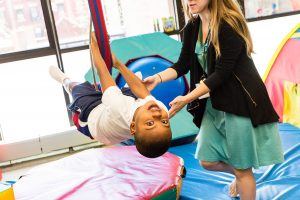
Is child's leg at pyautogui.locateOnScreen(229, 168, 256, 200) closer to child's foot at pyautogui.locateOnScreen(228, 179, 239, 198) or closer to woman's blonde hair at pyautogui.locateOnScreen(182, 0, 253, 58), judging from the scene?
child's foot at pyautogui.locateOnScreen(228, 179, 239, 198)

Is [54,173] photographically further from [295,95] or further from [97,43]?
[295,95]

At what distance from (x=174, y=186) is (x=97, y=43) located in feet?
3.54

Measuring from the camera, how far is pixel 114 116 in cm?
171

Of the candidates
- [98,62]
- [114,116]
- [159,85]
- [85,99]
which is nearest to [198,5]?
[98,62]

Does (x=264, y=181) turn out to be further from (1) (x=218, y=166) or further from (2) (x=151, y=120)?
(2) (x=151, y=120)

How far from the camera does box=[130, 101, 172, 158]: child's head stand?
5.25 feet

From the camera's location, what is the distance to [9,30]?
12.6ft

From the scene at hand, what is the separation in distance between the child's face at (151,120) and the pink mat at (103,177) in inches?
26.1

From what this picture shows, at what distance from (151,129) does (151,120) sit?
0.14 feet

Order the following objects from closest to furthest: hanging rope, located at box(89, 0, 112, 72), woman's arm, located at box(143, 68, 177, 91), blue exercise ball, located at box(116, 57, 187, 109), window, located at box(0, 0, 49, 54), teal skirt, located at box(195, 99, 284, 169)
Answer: hanging rope, located at box(89, 0, 112, 72) → teal skirt, located at box(195, 99, 284, 169) → woman's arm, located at box(143, 68, 177, 91) → blue exercise ball, located at box(116, 57, 187, 109) → window, located at box(0, 0, 49, 54)

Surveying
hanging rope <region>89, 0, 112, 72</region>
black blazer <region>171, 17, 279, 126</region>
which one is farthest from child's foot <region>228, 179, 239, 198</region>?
hanging rope <region>89, 0, 112, 72</region>

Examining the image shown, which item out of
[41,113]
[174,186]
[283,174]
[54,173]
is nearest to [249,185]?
[174,186]

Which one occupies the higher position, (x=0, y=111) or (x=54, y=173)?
(x=0, y=111)

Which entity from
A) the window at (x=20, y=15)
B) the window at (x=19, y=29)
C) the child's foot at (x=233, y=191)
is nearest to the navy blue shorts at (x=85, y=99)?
the child's foot at (x=233, y=191)
